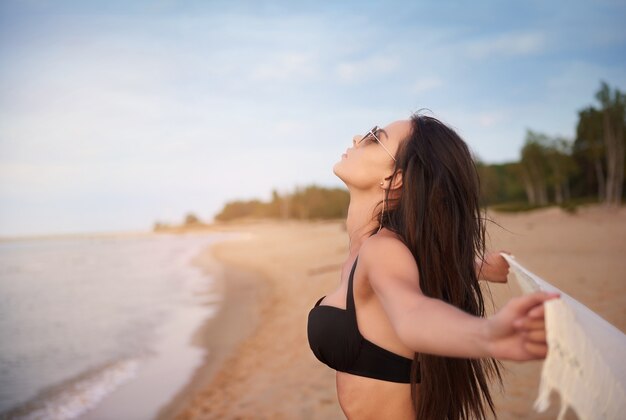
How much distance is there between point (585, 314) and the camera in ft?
4.19

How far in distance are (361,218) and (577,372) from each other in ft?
4.28

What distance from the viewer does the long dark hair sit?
1.81 meters

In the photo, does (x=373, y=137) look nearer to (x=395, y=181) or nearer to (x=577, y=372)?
(x=395, y=181)

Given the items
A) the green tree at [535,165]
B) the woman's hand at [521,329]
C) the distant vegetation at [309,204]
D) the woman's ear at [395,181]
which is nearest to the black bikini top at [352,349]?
the woman's ear at [395,181]

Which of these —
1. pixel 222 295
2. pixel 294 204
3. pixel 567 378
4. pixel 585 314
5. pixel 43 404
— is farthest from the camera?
pixel 294 204

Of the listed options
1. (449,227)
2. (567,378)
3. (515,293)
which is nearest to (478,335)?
(567,378)

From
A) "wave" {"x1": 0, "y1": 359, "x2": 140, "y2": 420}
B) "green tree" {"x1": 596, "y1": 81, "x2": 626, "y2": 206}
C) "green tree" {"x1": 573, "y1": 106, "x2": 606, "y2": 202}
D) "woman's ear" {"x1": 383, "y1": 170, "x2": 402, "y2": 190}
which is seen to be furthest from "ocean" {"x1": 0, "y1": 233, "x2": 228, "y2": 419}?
"green tree" {"x1": 573, "y1": 106, "x2": 606, "y2": 202}

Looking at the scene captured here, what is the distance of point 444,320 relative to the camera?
119 cm

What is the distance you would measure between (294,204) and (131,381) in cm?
9627

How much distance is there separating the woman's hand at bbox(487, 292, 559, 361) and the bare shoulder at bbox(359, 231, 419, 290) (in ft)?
1.30

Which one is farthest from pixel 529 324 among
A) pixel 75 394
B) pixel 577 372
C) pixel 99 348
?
pixel 99 348

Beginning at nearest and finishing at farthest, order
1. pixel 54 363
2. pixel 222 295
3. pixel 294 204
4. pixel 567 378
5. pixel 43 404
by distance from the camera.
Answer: pixel 567 378 < pixel 43 404 < pixel 54 363 < pixel 222 295 < pixel 294 204

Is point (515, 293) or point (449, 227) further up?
point (449, 227)

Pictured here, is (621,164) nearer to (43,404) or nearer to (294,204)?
(43,404)
